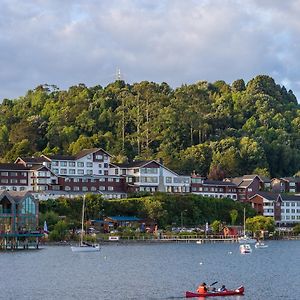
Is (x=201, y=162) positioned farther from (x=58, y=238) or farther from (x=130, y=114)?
(x=58, y=238)

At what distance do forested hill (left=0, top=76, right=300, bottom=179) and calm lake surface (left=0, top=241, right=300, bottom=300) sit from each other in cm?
4017

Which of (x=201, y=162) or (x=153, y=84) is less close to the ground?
(x=153, y=84)

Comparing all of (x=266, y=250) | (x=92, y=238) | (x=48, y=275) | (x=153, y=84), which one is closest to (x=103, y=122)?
(x=153, y=84)

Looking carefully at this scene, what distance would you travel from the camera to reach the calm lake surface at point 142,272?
169 feet

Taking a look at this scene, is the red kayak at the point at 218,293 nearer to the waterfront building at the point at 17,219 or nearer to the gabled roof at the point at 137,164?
the waterfront building at the point at 17,219

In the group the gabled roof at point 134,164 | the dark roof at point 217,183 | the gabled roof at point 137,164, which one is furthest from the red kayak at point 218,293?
the dark roof at point 217,183

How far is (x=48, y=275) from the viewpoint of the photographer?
203 ft

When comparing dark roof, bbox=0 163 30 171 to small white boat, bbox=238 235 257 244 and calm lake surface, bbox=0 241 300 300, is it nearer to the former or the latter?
calm lake surface, bbox=0 241 300 300

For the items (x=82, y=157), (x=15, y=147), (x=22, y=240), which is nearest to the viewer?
(x=22, y=240)

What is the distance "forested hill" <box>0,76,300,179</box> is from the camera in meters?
135

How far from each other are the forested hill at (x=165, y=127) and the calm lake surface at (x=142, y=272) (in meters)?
40.2

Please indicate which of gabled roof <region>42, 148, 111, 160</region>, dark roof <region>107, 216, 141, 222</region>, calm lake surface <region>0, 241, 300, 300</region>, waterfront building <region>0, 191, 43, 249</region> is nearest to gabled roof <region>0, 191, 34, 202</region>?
waterfront building <region>0, 191, 43, 249</region>

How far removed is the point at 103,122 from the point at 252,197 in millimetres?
32949

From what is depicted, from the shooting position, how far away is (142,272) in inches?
2534
